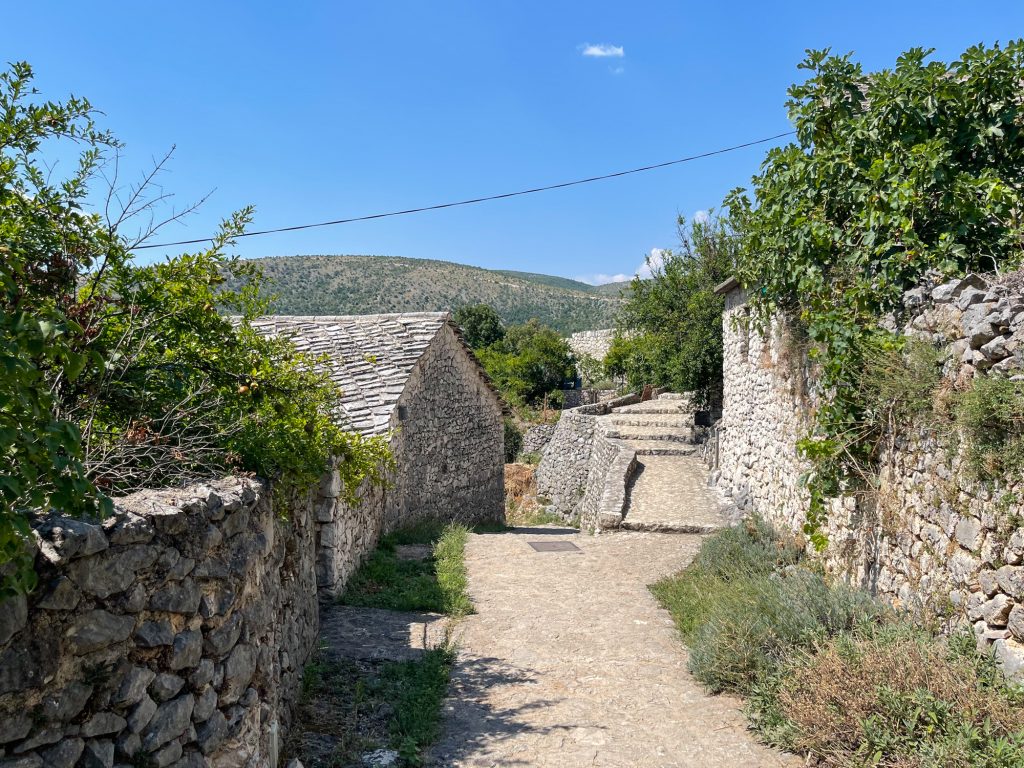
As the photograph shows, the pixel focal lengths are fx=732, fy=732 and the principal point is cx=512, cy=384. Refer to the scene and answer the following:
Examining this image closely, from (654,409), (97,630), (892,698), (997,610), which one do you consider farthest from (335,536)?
(654,409)

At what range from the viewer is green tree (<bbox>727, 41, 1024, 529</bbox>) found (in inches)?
213

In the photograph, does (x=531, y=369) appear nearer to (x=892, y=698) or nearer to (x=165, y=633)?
(x=892, y=698)

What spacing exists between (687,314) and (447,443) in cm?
1022

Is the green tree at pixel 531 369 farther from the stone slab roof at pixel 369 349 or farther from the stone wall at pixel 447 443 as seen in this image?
the stone slab roof at pixel 369 349

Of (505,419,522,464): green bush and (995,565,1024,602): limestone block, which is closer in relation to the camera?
(995,565,1024,602): limestone block

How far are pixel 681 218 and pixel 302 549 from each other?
19727mm

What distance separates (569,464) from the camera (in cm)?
2108

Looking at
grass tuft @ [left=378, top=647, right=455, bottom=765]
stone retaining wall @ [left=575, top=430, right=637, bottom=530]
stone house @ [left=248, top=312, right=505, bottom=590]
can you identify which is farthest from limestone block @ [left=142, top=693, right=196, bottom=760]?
stone retaining wall @ [left=575, top=430, right=637, bottom=530]

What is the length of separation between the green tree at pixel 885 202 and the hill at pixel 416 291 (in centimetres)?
5099

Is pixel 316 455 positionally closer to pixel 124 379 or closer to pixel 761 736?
pixel 124 379

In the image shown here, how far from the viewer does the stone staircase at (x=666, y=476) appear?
11695 mm

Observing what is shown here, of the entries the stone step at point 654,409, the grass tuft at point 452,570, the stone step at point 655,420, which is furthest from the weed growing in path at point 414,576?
the stone step at point 654,409

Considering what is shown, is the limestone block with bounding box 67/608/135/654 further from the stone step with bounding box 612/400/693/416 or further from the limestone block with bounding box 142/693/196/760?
the stone step with bounding box 612/400/693/416

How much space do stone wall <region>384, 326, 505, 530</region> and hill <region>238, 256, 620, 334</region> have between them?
136 feet
